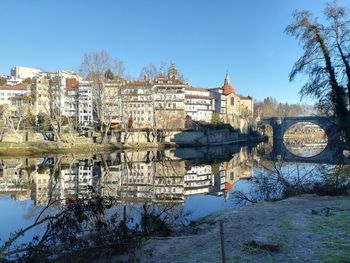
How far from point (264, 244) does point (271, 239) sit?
23.6 inches

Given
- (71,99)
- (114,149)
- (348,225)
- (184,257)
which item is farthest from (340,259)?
(71,99)

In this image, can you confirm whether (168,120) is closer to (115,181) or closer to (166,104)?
(166,104)

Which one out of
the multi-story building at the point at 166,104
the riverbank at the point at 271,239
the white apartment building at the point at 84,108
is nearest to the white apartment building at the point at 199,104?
the multi-story building at the point at 166,104

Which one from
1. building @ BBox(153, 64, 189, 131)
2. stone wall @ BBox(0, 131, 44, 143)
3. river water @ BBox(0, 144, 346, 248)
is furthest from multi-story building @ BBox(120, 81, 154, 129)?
river water @ BBox(0, 144, 346, 248)

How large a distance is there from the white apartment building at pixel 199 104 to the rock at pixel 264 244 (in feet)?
262

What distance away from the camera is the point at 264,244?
24.7 feet

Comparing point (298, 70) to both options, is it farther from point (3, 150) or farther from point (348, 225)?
point (3, 150)

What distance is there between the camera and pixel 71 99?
73.8m

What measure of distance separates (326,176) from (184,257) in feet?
40.2

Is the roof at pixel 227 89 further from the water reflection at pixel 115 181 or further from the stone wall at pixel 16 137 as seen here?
the water reflection at pixel 115 181

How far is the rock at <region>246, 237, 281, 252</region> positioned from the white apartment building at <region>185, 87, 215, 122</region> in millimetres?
79857

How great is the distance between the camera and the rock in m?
7.32

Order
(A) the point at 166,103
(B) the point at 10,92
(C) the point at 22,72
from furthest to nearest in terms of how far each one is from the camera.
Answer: (C) the point at 22,72 → (B) the point at 10,92 → (A) the point at 166,103

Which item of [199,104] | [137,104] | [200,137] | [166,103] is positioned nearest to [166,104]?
[166,103]
